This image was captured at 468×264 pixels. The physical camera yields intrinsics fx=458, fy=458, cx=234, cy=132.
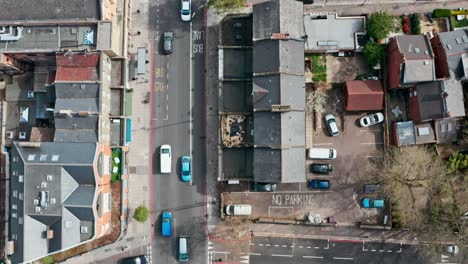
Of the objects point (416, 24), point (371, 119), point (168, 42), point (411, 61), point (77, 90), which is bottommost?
point (371, 119)

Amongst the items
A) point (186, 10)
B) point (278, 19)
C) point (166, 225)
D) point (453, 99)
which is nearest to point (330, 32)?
point (278, 19)

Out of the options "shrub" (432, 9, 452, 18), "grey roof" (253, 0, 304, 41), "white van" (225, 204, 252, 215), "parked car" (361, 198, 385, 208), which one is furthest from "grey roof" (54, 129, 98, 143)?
"shrub" (432, 9, 452, 18)

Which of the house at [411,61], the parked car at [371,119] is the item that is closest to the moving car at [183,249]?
the parked car at [371,119]

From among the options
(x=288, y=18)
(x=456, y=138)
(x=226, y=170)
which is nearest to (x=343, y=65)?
(x=288, y=18)

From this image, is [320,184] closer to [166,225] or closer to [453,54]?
[166,225]

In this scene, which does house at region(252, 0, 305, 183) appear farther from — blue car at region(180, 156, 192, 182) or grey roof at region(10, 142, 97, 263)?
grey roof at region(10, 142, 97, 263)

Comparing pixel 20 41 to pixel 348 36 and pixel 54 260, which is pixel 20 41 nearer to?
pixel 54 260
